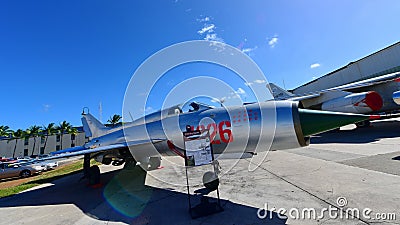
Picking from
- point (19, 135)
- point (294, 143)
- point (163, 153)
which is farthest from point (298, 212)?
point (19, 135)

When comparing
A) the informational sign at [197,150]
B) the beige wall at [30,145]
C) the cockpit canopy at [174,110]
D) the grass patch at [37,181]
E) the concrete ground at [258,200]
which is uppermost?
the beige wall at [30,145]

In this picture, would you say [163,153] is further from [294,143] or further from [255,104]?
[294,143]

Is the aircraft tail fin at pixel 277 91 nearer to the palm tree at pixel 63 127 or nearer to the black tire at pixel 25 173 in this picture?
the black tire at pixel 25 173

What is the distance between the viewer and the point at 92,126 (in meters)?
13.8

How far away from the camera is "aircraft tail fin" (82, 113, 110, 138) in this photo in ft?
43.4

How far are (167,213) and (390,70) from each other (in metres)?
29.8

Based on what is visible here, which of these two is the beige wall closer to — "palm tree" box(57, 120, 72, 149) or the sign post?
"palm tree" box(57, 120, 72, 149)

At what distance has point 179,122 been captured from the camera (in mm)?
6242

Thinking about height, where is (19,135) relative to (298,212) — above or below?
above

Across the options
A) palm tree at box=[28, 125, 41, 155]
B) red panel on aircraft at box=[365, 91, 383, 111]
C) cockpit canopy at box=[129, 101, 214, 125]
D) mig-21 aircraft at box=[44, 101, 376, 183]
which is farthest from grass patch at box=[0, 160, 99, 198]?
palm tree at box=[28, 125, 41, 155]

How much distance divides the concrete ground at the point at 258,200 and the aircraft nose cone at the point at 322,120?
1.58 meters

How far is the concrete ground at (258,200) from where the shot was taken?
383cm

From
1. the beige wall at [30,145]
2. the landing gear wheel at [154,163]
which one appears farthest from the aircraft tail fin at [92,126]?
the beige wall at [30,145]

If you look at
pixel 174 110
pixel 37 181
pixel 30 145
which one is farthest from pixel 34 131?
pixel 174 110
